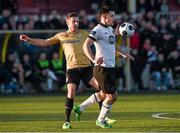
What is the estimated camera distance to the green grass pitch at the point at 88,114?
14.0 meters

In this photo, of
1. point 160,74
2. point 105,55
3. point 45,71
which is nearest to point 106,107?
point 105,55

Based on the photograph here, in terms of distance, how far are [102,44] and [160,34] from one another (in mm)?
14806

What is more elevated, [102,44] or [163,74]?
[102,44]

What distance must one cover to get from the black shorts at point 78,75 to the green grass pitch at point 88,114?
863mm

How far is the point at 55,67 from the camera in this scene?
2773 cm

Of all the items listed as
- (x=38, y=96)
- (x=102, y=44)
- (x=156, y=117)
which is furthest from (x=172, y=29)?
(x=102, y=44)

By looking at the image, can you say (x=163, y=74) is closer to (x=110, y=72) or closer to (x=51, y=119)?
(x=51, y=119)

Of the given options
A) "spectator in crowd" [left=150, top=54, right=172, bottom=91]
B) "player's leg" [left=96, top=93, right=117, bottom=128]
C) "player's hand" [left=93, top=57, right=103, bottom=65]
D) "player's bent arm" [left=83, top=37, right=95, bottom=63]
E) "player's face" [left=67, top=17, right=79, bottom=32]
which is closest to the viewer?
"player's hand" [left=93, top=57, right=103, bottom=65]

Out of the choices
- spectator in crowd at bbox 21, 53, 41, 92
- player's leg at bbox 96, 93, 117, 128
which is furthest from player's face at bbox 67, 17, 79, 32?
spectator in crowd at bbox 21, 53, 41, 92

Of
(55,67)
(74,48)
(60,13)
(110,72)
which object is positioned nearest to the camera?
(110,72)

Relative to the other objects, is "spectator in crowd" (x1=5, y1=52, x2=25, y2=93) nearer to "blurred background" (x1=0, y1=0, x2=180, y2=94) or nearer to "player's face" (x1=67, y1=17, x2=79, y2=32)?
"blurred background" (x1=0, y1=0, x2=180, y2=94)

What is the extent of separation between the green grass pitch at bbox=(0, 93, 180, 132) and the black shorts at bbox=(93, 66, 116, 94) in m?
0.72

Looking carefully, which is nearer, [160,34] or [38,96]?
[38,96]

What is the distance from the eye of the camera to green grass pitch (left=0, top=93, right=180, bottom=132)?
14.0 meters
